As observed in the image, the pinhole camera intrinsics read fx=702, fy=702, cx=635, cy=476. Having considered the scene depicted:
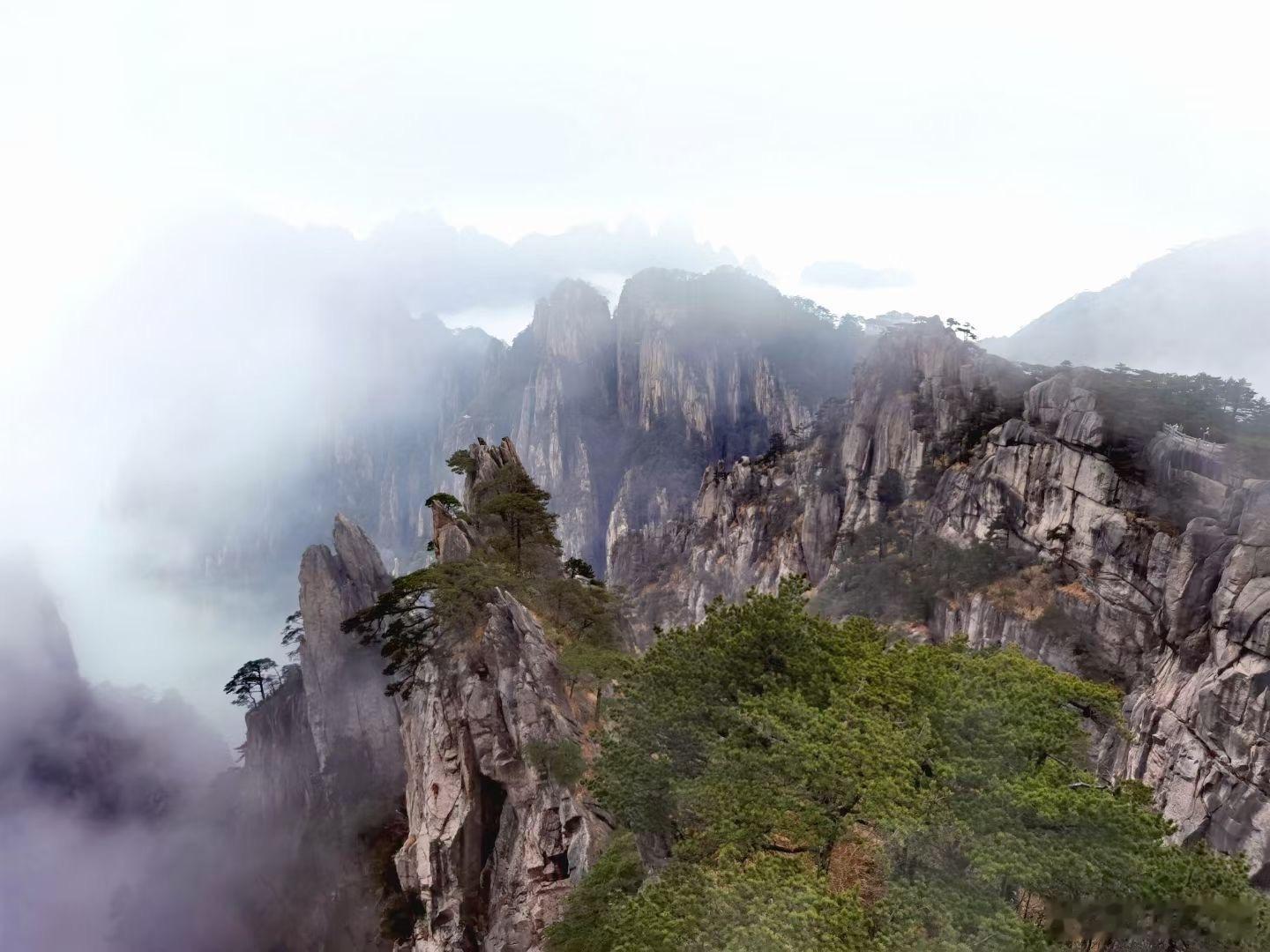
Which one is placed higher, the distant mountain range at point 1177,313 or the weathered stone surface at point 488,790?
the distant mountain range at point 1177,313

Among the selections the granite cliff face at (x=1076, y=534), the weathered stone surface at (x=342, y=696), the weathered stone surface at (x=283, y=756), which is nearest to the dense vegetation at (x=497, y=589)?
the weathered stone surface at (x=342, y=696)

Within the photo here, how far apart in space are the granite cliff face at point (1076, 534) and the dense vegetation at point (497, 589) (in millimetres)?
26255

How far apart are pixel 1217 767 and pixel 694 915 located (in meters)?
35.3

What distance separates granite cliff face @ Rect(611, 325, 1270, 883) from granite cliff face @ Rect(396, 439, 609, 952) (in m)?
21.7

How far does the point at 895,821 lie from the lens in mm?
13125

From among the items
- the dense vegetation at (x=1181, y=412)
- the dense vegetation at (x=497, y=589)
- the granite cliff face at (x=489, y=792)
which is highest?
the dense vegetation at (x=1181, y=412)

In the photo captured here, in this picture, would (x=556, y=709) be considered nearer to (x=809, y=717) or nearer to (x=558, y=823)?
(x=558, y=823)

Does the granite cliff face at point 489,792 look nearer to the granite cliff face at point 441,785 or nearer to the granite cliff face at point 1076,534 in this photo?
the granite cliff face at point 441,785

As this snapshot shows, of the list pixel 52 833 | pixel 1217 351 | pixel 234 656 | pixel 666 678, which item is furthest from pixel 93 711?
pixel 1217 351

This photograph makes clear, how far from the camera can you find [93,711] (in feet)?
323

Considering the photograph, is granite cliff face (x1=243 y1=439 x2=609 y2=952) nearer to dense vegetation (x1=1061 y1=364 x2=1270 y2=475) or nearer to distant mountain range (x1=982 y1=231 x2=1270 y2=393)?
dense vegetation (x1=1061 y1=364 x2=1270 y2=475)

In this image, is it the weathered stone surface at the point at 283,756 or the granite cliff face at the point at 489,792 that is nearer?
the granite cliff face at the point at 489,792

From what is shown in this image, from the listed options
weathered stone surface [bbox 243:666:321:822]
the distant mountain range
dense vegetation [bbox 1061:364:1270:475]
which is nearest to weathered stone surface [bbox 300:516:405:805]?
weathered stone surface [bbox 243:666:321:822]

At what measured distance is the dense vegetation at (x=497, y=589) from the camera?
114ft
